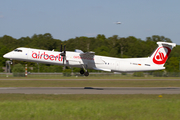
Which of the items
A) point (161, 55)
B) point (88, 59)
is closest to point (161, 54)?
point (161, 55)

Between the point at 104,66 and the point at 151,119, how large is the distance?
66.7ft

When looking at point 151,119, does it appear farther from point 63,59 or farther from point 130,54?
point 130,54

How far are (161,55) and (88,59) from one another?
13.2 meters

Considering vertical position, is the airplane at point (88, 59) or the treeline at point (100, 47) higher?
the treeline at point (100, 47)

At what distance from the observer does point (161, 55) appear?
128 feet

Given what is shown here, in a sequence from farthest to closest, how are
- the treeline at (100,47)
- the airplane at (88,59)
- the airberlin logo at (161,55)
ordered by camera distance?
the treeline at (100,47) < the airberlin logo at (161,55) < the airplane at (88,59)

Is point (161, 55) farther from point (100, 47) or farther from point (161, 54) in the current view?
point (100, 47)

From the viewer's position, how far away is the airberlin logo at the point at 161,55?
127ft

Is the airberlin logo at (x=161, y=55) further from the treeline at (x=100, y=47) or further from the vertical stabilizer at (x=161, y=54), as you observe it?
the treeline at (x=100, y=47)

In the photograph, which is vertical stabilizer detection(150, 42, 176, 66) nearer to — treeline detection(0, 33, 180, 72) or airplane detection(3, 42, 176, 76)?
airplane detection(3, 42, 176, 76)

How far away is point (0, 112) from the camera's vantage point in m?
18.6

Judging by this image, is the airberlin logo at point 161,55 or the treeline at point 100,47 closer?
the airberlin logo at point 161,55

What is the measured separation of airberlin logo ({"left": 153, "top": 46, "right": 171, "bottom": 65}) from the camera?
127 ft

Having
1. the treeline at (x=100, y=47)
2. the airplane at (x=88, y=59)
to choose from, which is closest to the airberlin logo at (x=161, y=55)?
the airplane at (x=88, y=59)
